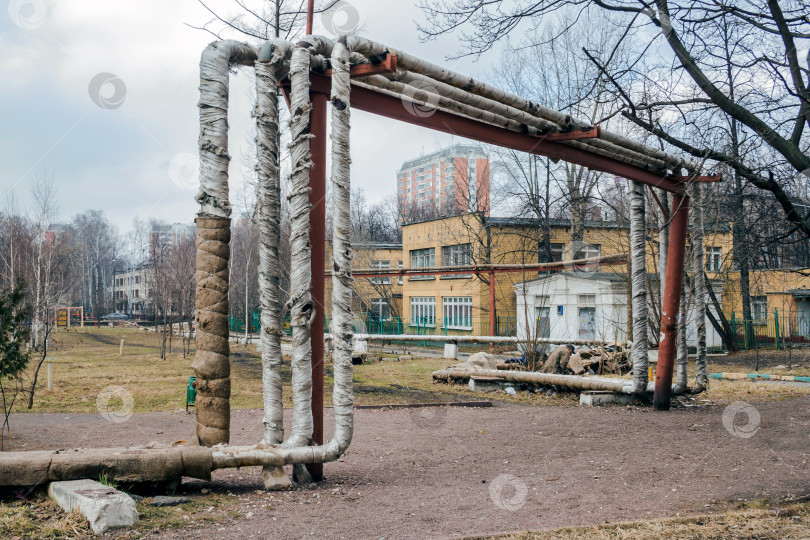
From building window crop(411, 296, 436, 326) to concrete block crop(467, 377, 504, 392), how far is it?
68.4 ft

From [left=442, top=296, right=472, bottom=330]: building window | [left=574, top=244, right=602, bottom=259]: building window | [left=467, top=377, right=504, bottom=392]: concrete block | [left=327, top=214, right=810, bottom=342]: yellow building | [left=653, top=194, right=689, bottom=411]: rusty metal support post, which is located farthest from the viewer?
[left=442, top=296, right=472, bottom=330]: building window

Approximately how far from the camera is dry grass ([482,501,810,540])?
4328 mm

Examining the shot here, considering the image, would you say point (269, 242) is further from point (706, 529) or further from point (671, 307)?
point (671, 307)

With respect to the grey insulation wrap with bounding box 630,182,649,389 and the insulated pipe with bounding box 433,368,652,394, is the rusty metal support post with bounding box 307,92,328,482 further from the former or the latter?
the insulated pipe with bounding box 433,368,652,394

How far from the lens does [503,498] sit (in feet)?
17.6

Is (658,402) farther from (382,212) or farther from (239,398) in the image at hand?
(382,212)

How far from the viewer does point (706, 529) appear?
14.8 ft

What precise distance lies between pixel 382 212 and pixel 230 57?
5924 cm

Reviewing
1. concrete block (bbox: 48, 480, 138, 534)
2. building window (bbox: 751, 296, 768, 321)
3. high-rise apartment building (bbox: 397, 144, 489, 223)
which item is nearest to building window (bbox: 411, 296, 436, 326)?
high-rise apartment building (bbox: 397, 144, 489, 223)

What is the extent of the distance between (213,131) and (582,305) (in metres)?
21.1

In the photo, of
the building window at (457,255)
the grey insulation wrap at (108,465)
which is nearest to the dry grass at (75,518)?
the grey insulation wrap at (108,465)

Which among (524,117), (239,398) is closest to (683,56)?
(524,117)

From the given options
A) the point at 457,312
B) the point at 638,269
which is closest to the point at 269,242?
the point at 638,269

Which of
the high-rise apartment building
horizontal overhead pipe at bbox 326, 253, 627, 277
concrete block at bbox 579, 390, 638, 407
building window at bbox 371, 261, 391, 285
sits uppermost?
the high-rise apartment building
